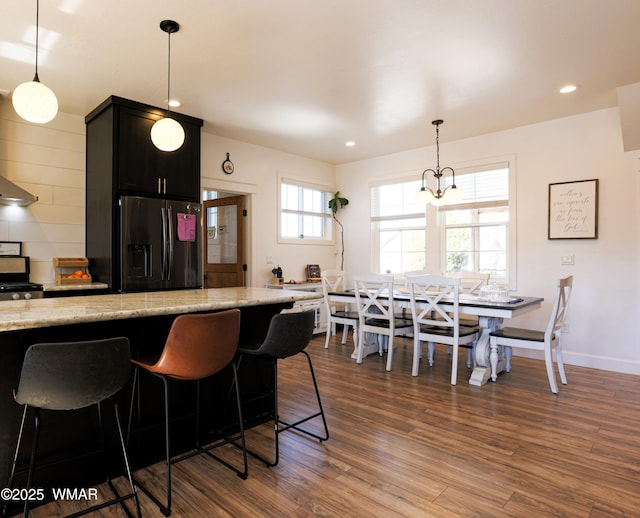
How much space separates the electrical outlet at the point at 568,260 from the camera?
4.55 m

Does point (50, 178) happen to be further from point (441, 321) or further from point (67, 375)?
point (441, 321)

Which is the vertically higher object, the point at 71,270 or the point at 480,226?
the point at 480,226

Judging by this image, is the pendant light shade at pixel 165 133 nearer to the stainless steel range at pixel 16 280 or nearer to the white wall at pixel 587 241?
the stainless steel range at pixel 16 280

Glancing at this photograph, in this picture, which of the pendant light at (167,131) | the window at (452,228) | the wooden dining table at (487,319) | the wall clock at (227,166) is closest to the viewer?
the pendant light at (167,131)

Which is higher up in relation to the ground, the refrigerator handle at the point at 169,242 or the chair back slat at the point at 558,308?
the refrigerator handle at the point at 169,242

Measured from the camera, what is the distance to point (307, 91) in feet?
12.5

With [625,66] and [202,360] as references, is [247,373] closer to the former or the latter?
[202,360]

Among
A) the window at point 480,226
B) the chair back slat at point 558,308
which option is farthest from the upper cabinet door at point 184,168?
the chair back slat at point 558,308

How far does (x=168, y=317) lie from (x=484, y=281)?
374 cm

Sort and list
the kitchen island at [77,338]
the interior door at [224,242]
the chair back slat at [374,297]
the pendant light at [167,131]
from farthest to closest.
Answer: the interior door at [224,242]
the chair back slat at [374,297]
the pendant light at [167,131]
the kitchen island at [77,338]

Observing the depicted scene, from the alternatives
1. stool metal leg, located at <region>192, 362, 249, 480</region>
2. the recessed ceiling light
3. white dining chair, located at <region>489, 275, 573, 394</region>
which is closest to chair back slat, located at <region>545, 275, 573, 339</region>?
white dining chair, located at <region>489, 275, 573, 394</region>

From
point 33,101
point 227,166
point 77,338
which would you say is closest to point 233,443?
point 77,338

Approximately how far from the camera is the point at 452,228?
5.55 meters

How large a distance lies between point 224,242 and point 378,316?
105 inches
